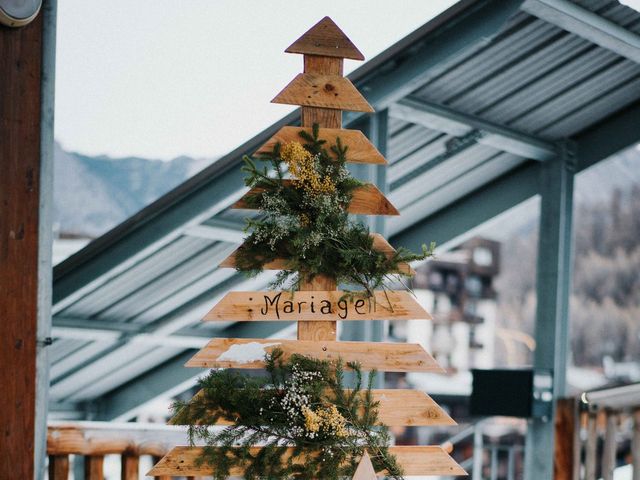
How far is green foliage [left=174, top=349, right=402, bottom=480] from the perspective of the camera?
121 inches

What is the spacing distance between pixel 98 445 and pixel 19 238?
82cm

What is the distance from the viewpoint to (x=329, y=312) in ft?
10.5

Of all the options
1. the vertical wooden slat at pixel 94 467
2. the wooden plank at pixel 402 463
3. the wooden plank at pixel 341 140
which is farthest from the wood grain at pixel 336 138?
the vertical wooden slat at pixel 94 467

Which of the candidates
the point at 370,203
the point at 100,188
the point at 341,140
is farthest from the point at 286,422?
the point at 100,188

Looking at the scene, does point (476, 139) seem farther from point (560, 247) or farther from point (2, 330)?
point (2, 330)

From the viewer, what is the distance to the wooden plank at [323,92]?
323 cm

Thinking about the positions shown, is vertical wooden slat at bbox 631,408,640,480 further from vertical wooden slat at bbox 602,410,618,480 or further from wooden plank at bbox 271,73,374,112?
wooden plank at bbox 271,73,374,112

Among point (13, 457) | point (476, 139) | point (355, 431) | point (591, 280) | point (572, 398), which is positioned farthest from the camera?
point (591, 280)

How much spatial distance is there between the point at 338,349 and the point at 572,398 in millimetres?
2717

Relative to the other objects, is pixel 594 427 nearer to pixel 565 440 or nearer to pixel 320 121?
pixel 565 440

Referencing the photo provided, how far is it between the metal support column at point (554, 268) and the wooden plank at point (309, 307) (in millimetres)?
3685

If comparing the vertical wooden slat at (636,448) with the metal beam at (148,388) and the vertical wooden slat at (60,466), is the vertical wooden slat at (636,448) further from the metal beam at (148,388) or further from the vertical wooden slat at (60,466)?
the metal beam at (148,388)

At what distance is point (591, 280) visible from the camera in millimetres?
38438

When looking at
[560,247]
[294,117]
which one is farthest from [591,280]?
[294,117]
